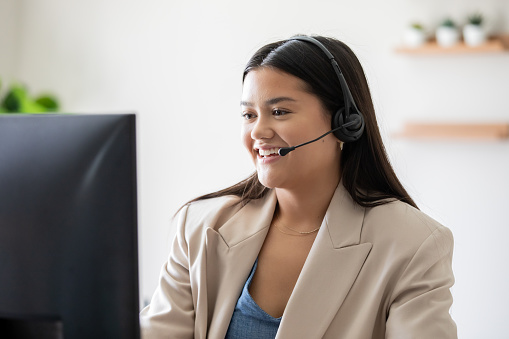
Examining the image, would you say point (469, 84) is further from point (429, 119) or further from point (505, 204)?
point (505, 204)

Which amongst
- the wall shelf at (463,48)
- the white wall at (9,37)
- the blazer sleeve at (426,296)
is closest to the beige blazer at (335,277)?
the blazer sleeve at (426,296)

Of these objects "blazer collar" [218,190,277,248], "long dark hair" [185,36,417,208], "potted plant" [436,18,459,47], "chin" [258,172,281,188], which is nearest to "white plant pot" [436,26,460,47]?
"potted plant" [436,18,459,47]

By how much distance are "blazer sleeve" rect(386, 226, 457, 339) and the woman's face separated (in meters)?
0.32

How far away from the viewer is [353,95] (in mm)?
1435

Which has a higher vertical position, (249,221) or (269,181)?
(269,181)

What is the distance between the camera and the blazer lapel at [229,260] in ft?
4.43

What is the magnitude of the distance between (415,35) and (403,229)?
2030 mm

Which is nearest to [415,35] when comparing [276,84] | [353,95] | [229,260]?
[353,95]

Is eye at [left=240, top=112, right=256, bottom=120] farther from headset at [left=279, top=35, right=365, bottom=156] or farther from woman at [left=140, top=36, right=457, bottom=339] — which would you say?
headset at [left=279, top=35, right=365, bottom=156]

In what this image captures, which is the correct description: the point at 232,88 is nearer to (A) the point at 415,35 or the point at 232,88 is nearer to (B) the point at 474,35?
(A) the point at 415,35

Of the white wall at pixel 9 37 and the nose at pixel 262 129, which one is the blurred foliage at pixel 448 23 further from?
the white wall at pixel 9 37

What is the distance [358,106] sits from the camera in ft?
4.74

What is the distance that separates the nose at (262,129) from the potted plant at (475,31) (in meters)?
2.02

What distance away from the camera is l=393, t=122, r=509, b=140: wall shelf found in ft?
9.92
